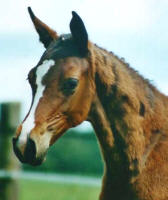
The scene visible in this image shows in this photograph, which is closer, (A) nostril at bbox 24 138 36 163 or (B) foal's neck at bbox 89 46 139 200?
(A) nostril at bbox 24 138 36 163

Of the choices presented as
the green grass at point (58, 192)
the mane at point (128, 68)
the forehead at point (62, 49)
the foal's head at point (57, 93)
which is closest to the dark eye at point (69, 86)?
the foal's head at point (57, 93)

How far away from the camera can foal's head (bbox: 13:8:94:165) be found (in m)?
2.84

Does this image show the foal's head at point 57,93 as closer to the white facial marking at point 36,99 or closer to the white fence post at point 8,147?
the white facial marking at point 36,99

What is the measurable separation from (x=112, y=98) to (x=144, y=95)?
0.18 m

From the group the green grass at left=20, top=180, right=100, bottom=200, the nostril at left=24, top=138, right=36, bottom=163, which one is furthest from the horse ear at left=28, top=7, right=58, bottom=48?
the green grass at left=20, top=180, right=100, bottom=200

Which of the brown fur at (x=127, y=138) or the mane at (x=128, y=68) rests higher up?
the mane at (x=128, y=68)

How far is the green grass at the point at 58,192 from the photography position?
6582mm

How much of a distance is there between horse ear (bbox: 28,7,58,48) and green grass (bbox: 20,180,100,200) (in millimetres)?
2993

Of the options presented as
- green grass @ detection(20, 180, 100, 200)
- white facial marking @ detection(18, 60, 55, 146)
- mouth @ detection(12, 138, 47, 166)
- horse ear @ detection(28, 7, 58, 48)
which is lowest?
green grass @ detection(20, 180, 100, 200)

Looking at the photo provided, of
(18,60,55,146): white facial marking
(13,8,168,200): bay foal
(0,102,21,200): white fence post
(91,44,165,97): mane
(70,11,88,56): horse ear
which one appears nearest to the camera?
(18,60,55,146): white facial marking

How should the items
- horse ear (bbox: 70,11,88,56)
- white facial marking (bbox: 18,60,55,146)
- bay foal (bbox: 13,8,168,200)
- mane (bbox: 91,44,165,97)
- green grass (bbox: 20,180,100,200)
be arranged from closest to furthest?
white facial marking (bbox: 18,60,55,146) → bay foal (bbox: 13,8,168,200) → horse ear (bbox: 70,11,88,56) → mane (bbox: 91,44,165,97) → green grass (bbox: 20,180,100,200)

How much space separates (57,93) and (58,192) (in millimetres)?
4652

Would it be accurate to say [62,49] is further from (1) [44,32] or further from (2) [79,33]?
(1) [44,32]

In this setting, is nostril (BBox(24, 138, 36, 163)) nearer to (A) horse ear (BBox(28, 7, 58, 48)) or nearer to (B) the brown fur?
(B) the brown fur
